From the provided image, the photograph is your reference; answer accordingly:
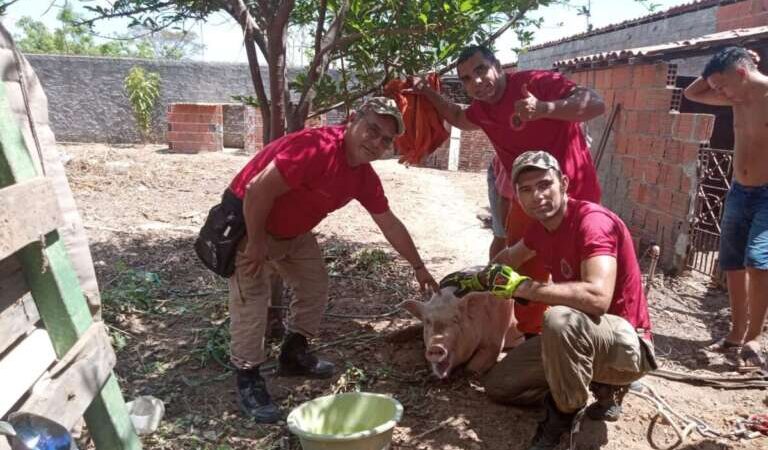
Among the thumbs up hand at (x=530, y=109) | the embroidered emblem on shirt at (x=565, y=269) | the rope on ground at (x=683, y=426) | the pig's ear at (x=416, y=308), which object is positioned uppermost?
the thumbs up hand at (x=530, y=109)

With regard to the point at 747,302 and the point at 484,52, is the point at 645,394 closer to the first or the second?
the point at 747,302

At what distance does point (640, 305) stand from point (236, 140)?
48.9ft

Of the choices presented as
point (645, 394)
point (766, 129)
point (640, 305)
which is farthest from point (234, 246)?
point (766, 129)

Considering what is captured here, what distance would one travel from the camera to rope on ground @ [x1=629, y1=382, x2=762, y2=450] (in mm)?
3230

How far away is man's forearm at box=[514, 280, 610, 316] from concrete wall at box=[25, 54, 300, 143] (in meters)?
16.1

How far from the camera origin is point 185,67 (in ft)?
57.2

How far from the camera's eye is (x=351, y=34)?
12.8 feet

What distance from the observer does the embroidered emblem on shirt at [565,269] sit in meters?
3.07

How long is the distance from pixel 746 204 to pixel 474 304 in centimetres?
209

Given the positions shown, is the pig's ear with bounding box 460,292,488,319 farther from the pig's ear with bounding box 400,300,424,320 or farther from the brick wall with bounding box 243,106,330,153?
the brick wall with bounding box 243,106,330,153

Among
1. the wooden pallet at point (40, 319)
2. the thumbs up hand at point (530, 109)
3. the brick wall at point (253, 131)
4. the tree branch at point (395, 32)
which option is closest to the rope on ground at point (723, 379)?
the thumbs up hand at point (530, 109)

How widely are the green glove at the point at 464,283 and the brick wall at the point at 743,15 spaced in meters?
7.48

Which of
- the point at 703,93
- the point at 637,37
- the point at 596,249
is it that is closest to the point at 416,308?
the point at 596,249

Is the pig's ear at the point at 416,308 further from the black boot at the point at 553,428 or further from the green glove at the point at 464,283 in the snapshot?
the black boot at the point at 553,428
